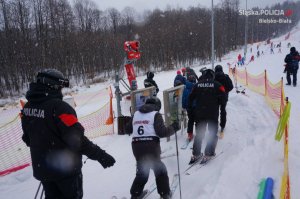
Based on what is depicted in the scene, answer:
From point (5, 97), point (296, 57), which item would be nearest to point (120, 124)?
point (296, 57)

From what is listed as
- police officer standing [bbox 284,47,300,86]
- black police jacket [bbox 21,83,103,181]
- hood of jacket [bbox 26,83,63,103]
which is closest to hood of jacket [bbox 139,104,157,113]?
black police jacket [bbox 21,83,103,181]

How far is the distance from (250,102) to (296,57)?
4.06 meters

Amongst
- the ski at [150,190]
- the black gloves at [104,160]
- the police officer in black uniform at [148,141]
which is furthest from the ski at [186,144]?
the black gloves at [104,160]

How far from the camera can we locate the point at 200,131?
5723 mm

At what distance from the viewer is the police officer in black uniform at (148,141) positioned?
4094 mm

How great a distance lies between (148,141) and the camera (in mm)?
4133

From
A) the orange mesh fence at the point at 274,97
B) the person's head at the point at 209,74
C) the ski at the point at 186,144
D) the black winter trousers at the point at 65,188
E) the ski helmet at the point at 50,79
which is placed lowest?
the ski at the point at 186,144

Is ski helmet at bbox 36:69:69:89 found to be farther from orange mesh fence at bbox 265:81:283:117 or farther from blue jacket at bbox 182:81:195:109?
orange mesh fence at bbox 265:81:283:117

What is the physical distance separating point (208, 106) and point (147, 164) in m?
2.06

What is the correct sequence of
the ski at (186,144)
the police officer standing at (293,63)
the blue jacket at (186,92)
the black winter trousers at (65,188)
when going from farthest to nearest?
the police officer standing at (293,63)
the blue jacket at (186,92)
the ski at (186,144)
the black winter trousers at (65,188)

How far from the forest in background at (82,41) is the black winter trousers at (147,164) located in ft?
107

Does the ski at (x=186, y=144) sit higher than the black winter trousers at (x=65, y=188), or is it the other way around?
the black winter trousers at (x=65, y=188)

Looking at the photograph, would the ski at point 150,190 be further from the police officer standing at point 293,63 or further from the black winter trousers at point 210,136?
the police officer standing at point 293,63

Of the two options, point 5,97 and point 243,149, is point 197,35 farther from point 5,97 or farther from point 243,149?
point 243,149
